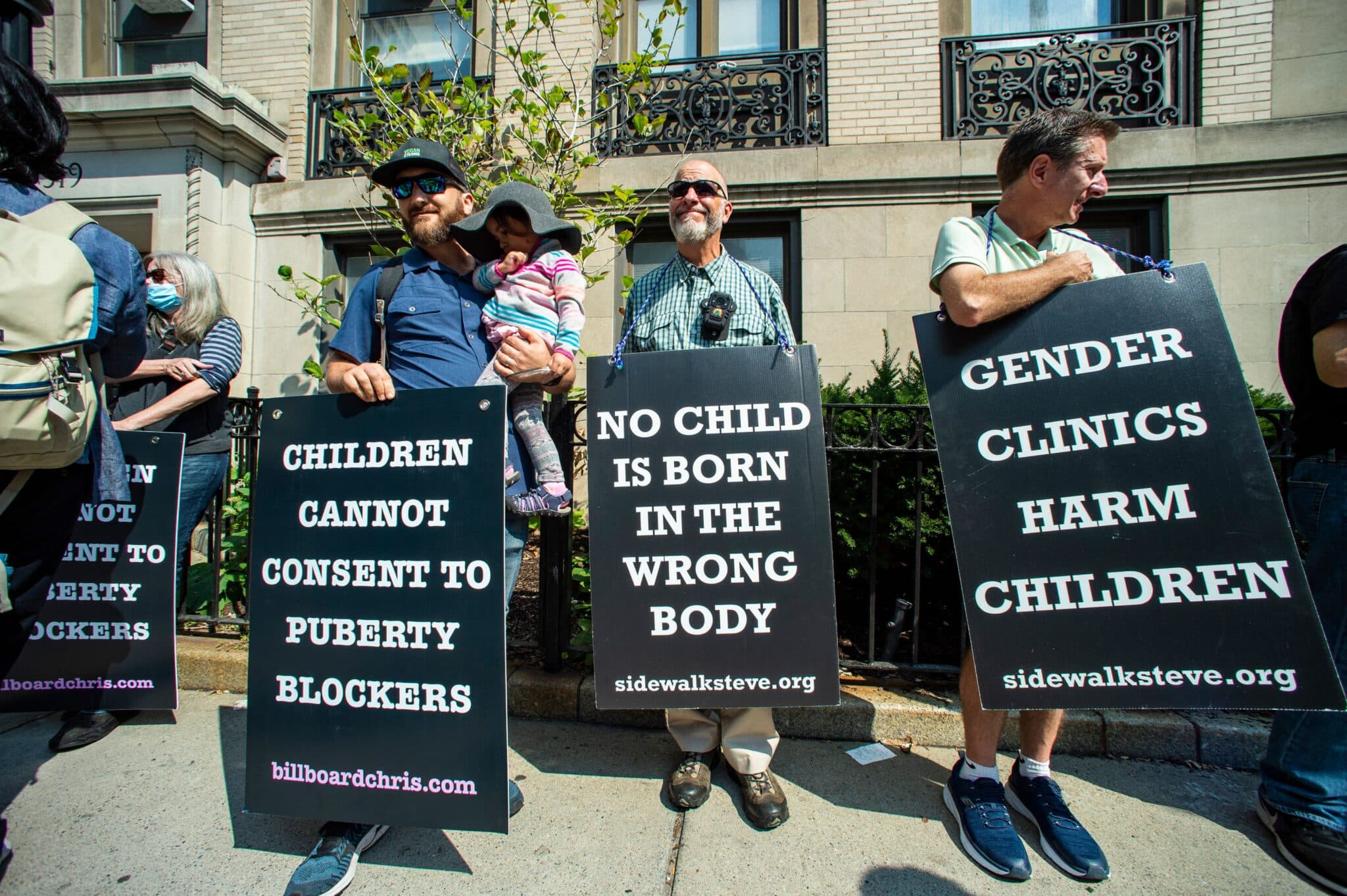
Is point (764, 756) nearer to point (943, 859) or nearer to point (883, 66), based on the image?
point (943, 859)

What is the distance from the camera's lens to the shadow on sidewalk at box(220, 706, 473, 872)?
77.7 inches

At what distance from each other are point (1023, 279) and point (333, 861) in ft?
8.66

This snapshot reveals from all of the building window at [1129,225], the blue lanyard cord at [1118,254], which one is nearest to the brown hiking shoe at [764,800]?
the blue lanyard cord at [1118,254]

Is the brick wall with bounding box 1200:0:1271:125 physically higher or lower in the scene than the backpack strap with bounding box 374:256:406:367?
higher

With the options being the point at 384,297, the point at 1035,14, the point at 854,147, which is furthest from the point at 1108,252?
the point at 1035,14

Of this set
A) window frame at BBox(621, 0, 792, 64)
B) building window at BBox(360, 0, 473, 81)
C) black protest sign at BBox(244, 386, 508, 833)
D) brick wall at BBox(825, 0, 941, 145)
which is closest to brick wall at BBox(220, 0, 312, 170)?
building window at BBox(360, 0, 473, 81)

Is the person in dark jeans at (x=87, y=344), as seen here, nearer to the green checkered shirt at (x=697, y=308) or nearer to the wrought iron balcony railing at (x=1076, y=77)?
the green checkered shirt at (x=697, y=308)

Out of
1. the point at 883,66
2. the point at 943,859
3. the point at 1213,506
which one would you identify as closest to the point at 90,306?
the point at 943,859

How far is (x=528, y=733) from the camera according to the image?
2781 mm

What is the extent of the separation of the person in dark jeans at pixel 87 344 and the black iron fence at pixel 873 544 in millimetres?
1371

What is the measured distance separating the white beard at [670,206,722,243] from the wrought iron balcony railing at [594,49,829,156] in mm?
4247

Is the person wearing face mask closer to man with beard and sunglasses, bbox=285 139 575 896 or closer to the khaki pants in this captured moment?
man with beard and sunglasses, bbox=285 139 575 896

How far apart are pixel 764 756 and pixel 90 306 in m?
2.36

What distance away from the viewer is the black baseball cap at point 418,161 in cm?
210
